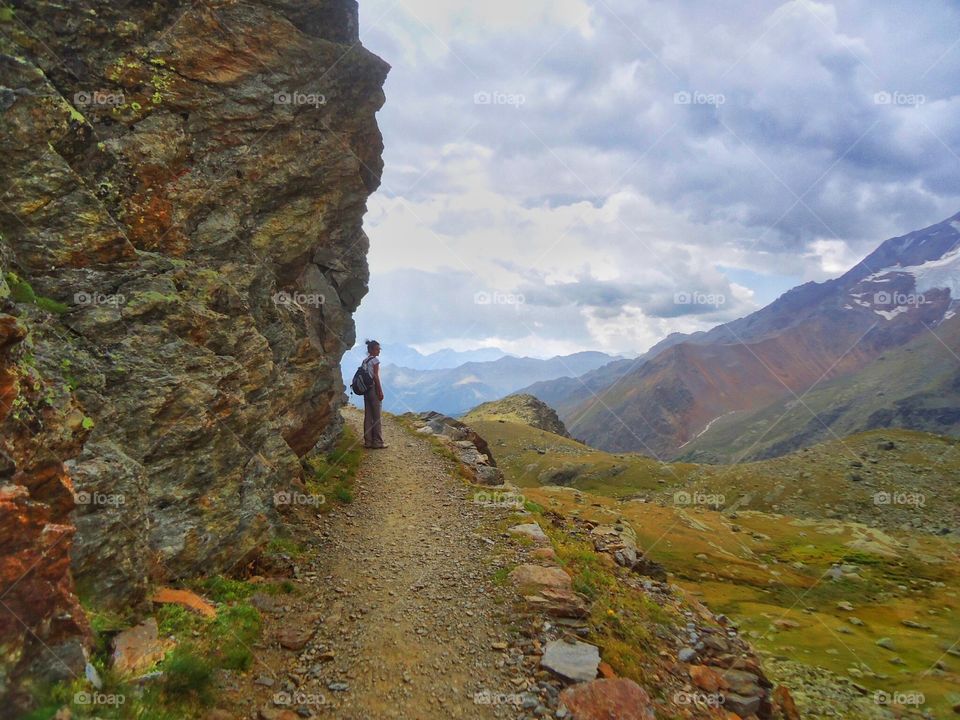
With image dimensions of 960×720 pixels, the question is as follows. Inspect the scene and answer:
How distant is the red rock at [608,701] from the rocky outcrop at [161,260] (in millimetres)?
9052

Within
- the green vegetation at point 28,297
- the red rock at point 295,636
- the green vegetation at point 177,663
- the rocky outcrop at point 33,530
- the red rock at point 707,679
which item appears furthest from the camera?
the red rock at point 707,679

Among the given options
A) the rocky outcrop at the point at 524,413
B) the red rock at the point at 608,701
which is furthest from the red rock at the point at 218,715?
the rocky outcrop at the point at 524,413

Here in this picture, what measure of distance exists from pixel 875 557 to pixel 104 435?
153 ft

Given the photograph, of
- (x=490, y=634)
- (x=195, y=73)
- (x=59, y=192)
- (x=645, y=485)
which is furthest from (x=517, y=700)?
(x=645, y=485)

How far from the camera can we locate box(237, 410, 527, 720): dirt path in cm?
959

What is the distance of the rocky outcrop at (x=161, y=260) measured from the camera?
30.9 feet

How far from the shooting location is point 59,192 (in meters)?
11.4

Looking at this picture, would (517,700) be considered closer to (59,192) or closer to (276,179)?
(59,192)

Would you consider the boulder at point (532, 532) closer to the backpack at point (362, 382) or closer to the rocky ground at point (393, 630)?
the rocky ground at point (393, 630)

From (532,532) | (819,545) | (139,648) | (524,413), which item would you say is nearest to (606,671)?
(532,532)

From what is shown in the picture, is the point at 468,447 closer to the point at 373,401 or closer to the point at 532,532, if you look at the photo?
the point at 373,401

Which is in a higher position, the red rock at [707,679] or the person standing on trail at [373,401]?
the person standing on trail at [373,401]

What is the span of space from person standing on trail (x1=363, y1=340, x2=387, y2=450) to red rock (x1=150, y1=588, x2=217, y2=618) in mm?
16081

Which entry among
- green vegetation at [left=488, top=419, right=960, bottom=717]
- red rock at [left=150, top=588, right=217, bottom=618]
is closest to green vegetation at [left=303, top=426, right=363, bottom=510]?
red rock at [left=150, top=588, right=217, bottom=618]
